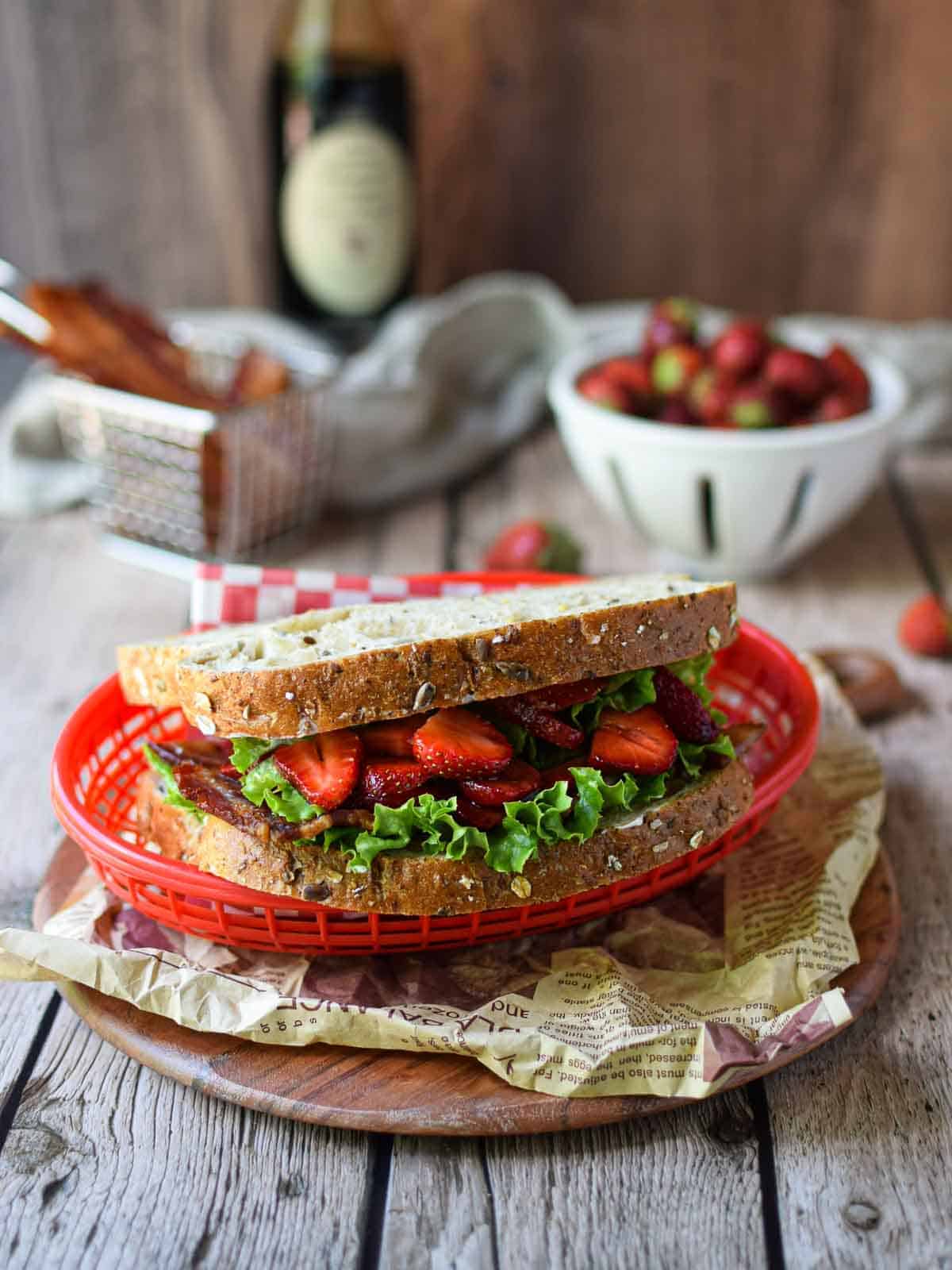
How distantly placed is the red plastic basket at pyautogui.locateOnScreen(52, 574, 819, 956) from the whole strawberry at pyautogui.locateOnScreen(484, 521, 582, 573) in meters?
0.70

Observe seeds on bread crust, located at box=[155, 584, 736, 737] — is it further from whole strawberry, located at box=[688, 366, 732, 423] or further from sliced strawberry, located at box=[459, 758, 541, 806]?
whole strawberry, located at box=[688, 366, 732, 423]

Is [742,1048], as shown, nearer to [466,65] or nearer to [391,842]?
[391,842]

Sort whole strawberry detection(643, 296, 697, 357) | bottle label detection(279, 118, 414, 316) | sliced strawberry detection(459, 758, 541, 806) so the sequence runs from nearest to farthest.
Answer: sliced strawberry detection(459, 758, 541, 806) < whole strawberry detection(643, 296, 697, 357) < bottle label detection(279, 118, 414, 316)

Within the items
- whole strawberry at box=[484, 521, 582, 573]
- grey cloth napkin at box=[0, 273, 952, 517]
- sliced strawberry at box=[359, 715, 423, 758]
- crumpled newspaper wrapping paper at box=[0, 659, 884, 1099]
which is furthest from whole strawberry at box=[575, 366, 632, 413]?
sliced strawberry at box=[359, 715, 423, 758]

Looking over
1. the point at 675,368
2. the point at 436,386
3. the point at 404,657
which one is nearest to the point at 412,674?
the point at 404,657

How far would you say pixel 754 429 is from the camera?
2.38m

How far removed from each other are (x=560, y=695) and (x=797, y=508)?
3.64 ft

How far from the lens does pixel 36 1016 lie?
1.42m

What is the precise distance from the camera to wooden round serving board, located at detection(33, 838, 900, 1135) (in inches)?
47.9

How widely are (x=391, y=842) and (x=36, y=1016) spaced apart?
457 mm

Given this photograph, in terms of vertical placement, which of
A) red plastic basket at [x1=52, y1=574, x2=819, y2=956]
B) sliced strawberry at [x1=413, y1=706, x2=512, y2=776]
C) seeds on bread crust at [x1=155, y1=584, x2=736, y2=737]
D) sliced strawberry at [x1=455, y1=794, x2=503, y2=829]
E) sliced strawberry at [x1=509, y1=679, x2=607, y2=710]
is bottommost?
red plastic basket at [x1=52, y1=574, x2=819, y2=956]

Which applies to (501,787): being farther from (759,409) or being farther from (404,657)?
(759,409)

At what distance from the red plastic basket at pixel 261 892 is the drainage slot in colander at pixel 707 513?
66 centimetres

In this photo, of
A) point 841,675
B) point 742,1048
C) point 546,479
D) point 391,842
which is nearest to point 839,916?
point 742,1048
